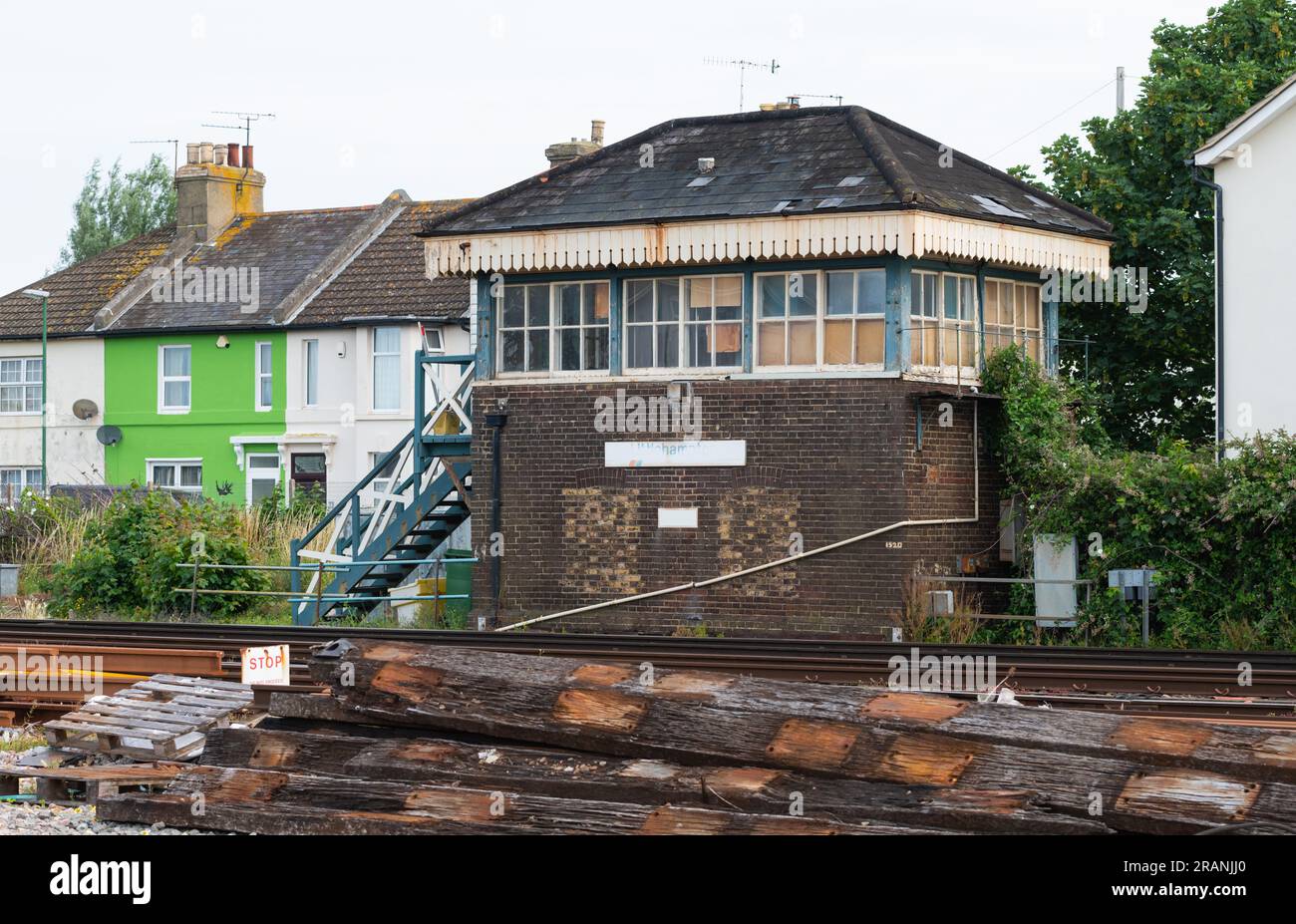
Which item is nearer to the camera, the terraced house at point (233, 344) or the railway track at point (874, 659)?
the railway track at point (874, 659)

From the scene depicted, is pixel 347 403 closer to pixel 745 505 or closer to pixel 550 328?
pixel 550 328

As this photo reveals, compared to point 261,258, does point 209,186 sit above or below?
above

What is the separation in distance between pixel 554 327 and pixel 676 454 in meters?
2.54

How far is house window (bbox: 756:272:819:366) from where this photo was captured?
2144 centimetres

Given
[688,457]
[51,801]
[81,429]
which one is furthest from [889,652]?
[81,429]

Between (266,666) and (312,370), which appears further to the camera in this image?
Result: (312,370)

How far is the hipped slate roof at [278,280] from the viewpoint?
36.4 metres

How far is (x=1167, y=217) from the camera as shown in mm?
26516

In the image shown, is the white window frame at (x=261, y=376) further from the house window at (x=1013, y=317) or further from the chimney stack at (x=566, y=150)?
the house window at (x=1013, y=317)

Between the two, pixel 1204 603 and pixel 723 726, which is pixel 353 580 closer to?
pixel 1204 603

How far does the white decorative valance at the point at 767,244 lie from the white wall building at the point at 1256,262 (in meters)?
1.89

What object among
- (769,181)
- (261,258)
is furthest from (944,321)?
(261,258)

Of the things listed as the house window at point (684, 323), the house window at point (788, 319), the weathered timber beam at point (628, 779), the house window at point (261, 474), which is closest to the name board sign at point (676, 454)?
the house window at point (684, 323)

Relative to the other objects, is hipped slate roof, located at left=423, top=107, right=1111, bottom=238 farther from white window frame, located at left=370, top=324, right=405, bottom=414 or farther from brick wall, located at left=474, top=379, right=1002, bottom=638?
white window frame, located at left=370, top=324, right=405, bottom=414
